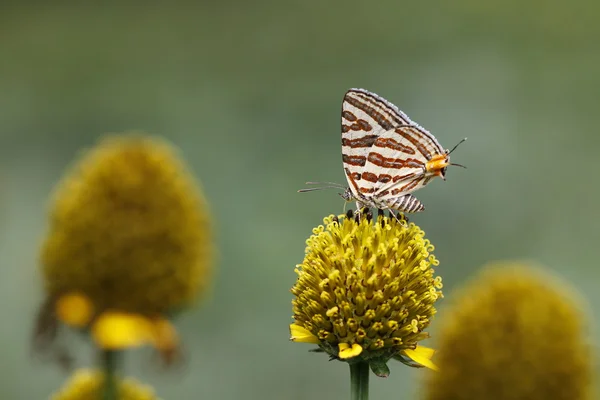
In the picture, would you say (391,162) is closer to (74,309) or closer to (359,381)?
(359,381)

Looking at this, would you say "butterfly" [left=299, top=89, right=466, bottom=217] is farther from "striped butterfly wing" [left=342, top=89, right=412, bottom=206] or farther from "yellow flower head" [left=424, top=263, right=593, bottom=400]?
"yellow flower head" [left=424, top=263, right=593, bottom=400]

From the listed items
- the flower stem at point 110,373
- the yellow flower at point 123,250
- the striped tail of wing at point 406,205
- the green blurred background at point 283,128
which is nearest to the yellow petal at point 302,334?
the striped tail of wing at point 406,205

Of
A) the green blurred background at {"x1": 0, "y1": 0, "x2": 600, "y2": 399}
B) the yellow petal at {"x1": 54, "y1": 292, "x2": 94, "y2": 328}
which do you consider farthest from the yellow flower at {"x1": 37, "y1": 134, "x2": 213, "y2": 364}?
the green blurred background at {"x1": 0, "y1": 0, "x2": 600, "y2": 399}

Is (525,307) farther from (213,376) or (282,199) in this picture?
(282,199)

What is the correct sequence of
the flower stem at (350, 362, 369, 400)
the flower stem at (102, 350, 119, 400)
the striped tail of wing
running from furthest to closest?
the flower stem at (102, 350, 119, 400) → the striped tail of wing → the flower stem at (350, 362, 369, 400)

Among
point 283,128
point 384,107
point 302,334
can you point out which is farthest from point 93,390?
point 283,128

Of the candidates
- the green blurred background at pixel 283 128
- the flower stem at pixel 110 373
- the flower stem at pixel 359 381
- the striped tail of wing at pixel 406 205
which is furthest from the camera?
the green blurred background at pixel 283 128

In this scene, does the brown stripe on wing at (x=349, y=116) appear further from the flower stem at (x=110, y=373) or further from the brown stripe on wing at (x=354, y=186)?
the flower stem at (x=110, y=373)

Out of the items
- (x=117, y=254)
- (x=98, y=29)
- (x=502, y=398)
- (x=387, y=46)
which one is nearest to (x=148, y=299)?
(x=117, y=254)
